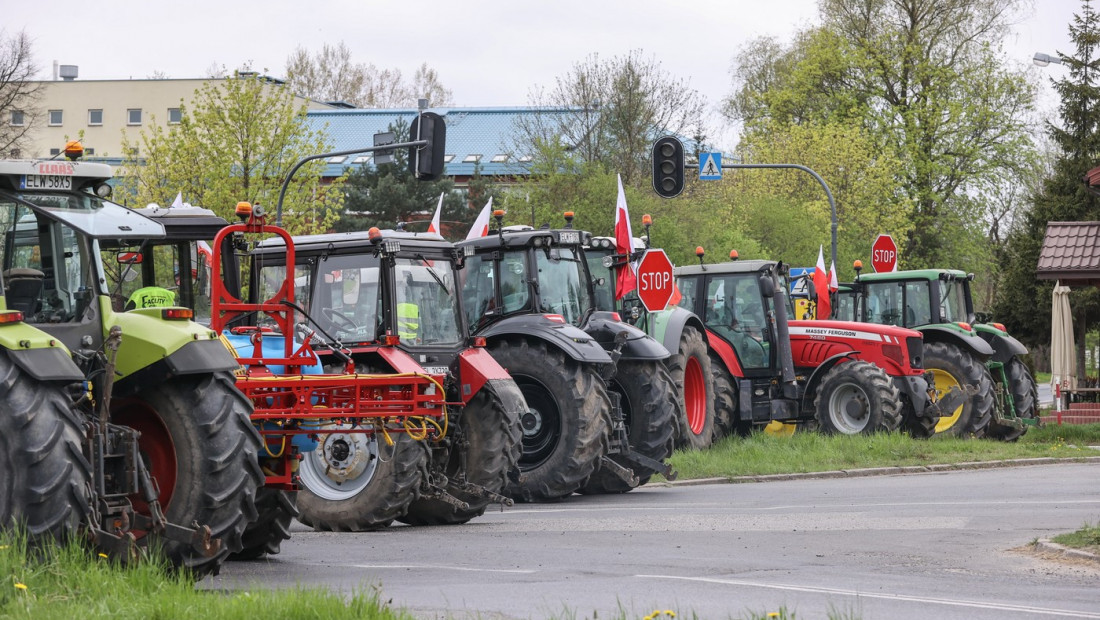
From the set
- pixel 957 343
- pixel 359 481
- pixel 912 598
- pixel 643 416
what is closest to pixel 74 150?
pixel 359 481

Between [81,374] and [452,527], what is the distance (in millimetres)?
5916

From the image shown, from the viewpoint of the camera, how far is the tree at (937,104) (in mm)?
58844

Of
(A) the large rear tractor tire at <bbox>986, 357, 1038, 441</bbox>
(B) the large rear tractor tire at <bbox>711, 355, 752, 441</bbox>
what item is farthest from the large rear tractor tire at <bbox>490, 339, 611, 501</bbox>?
(A) the large rear tractor tire at <bbox>986, 357, 1038, 441</bbox>

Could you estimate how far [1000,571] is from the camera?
10.4 m

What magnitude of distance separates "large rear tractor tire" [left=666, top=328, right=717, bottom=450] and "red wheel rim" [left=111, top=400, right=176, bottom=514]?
12.2m

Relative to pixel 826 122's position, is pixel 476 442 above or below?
below

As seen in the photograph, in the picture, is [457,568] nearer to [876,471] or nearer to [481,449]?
[481,449]

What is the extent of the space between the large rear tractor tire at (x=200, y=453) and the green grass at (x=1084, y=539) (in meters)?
5.74

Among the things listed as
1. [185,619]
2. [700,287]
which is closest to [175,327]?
[185,619]

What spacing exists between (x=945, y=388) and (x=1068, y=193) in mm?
22059

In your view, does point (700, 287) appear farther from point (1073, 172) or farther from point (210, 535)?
point (1073, 172)

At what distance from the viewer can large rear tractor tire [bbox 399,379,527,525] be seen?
14281mm

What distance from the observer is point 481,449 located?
564 inches

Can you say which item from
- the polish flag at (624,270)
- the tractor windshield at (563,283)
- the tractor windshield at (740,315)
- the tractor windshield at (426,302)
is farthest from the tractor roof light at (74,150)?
the tractor windshield at (740,315)
